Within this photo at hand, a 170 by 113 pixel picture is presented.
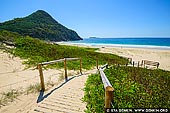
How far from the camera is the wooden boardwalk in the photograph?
18.6 feet

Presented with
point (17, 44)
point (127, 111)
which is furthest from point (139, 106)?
point (17, 44)

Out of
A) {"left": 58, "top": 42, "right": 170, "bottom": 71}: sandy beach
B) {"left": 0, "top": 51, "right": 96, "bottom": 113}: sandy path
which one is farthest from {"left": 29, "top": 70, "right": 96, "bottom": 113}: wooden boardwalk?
{"left": 58, "top": 42, "right": 170, "bottom": 71}: sandy beach

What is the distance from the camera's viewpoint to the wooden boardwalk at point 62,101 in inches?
223

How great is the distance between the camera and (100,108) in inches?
218

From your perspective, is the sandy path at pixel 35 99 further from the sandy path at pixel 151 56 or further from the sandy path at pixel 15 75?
the sandy path at pixel 151 56

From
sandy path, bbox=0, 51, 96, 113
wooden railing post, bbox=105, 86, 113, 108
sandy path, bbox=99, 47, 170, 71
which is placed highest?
wooden railing post, bbox=105, 86, 113, 108

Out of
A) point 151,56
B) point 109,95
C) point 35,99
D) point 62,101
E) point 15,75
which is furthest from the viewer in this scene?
point 151,56

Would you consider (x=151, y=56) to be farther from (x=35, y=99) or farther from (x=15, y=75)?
(x=35, y=99)

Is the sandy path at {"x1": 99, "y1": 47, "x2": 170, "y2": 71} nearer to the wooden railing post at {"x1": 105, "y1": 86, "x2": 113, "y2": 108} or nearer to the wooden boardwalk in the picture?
the wooden boardwalk

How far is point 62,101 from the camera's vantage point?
6.40m

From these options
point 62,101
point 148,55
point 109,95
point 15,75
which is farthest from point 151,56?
point 109,95

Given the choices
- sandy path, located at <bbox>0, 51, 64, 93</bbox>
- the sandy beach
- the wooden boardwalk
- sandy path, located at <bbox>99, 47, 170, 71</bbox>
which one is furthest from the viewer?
the sandy beach

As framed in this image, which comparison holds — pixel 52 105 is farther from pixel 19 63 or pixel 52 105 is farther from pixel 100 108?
pixel 19 63

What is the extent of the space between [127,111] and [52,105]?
2.58 metres
